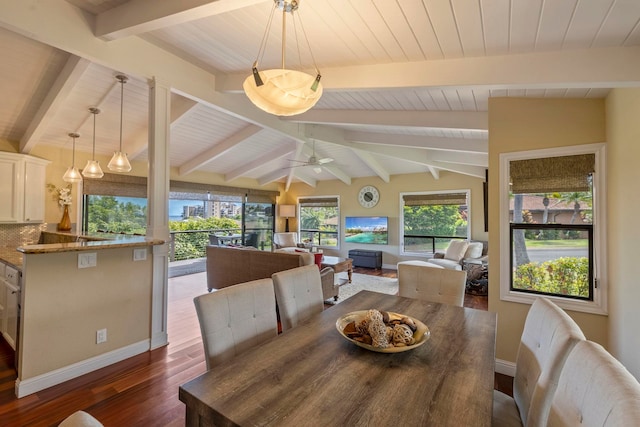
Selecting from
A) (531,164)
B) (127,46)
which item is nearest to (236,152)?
(127,46)

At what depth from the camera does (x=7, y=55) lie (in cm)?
259

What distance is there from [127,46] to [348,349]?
299 cm

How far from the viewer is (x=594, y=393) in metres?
0.76

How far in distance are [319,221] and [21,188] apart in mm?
6622

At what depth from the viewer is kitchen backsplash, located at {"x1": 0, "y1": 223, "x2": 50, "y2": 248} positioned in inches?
152

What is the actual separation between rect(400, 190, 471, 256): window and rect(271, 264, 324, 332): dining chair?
573 cm

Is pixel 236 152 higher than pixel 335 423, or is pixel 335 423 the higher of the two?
pixel 236 152

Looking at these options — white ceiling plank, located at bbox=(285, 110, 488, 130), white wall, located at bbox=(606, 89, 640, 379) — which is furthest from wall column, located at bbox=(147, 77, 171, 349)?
white wall, located at bbox=(606, 89, 640, 379)

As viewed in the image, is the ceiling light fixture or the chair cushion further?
the chair cushion

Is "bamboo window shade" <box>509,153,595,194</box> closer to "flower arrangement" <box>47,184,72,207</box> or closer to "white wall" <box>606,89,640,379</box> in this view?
"white wall" <box>606,89,640,379</box>

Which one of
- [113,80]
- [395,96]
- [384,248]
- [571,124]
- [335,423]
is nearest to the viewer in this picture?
[335,423]

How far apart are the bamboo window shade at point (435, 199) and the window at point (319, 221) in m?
2.13

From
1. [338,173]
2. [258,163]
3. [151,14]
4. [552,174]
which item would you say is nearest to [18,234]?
[151,14]

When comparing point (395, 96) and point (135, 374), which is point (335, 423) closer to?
point (135, 374)
